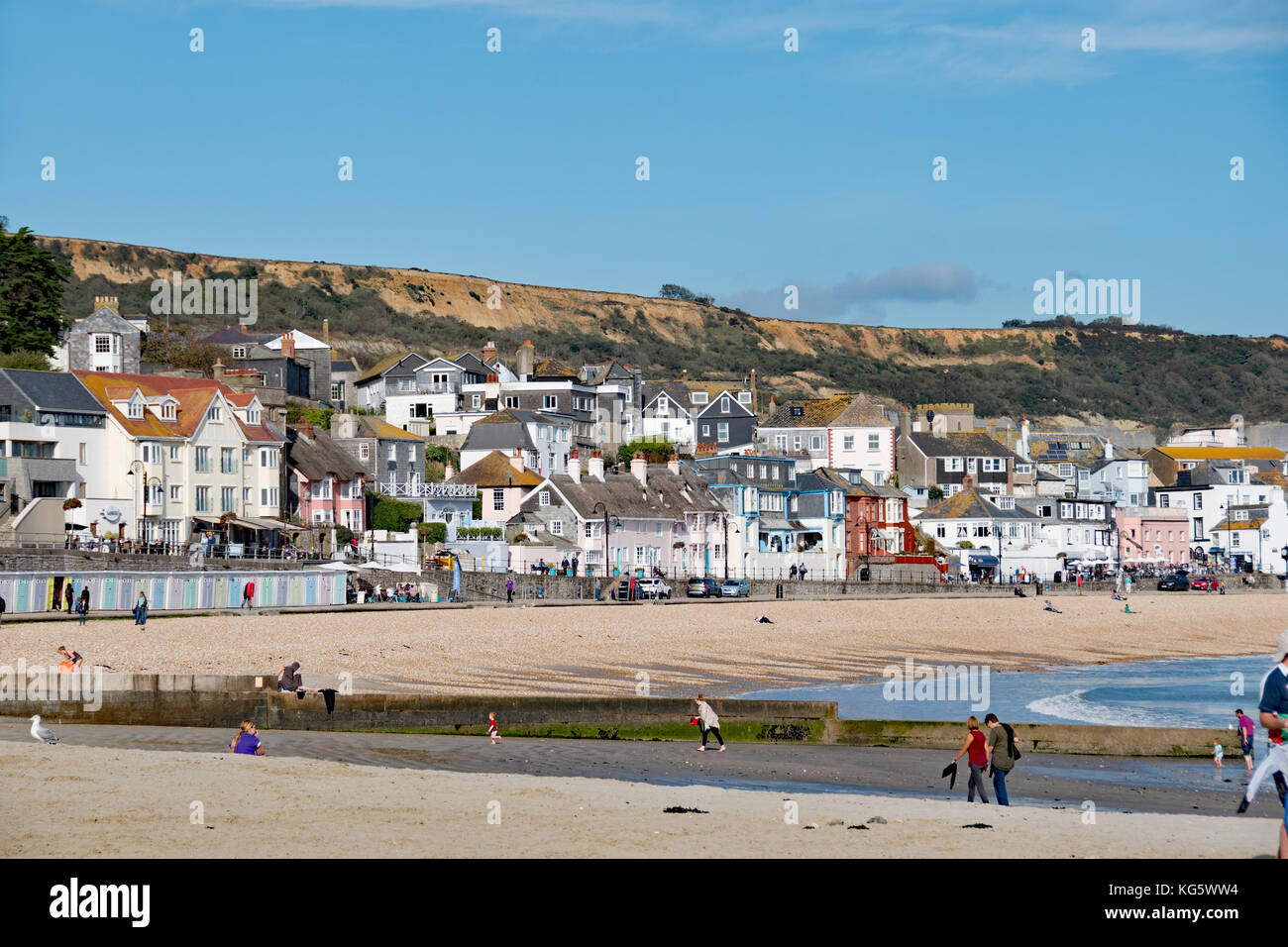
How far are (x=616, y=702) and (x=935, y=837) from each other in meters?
12.1

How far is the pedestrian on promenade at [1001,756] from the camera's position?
695 inches

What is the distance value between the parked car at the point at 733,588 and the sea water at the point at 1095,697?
87.1 ft

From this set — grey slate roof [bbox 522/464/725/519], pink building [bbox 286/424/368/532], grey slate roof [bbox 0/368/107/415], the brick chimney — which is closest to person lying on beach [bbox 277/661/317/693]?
grey slate roof [bbox 0/368/107/415]

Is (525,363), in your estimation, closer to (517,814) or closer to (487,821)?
(517,814)

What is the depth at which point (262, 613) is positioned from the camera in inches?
1762

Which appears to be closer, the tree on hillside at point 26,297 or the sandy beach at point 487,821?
the sandy beach at point 487,821

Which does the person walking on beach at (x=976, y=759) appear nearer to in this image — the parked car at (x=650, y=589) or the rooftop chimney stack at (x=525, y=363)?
the parked car at (x=650, y=589)

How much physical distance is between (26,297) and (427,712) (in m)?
66.4

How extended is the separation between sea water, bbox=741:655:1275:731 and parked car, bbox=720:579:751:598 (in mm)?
26537

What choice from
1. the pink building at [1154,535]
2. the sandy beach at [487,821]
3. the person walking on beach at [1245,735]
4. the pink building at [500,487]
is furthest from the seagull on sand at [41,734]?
the pink building at [1154,535]

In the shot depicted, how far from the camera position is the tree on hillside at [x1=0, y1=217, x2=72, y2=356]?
79.8m

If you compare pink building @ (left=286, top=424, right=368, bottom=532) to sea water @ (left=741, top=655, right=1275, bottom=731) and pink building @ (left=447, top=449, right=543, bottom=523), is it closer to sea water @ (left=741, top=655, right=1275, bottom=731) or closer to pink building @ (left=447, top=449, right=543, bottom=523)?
pink building @ (left=447, top=449, right=543, bottom=523)

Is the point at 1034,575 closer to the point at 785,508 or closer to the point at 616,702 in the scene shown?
the point at 785,508

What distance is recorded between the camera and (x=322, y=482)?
73.3 m
